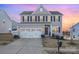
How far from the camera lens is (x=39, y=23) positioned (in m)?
7.56

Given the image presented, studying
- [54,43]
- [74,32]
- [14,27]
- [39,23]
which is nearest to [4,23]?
[14,27]

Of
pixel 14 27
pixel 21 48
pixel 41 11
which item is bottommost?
pixel 21 48

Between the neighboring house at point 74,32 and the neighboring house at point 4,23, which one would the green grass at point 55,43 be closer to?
the neighboring house at point 74,32

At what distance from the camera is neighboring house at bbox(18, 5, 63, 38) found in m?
7.53

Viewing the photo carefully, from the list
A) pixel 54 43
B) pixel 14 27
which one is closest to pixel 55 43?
pixel 54 43

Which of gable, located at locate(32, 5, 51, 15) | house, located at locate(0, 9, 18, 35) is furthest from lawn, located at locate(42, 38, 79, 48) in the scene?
house, located at locate(0, 9, 18, 35)

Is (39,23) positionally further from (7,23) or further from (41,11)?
(7,23)

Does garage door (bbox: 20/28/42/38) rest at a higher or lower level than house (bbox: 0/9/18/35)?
lower

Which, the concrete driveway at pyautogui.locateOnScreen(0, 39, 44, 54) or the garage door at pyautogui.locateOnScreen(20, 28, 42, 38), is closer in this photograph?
the concrete driveway at pyautogui.locateOnScreen(0, 39, 44, 54)

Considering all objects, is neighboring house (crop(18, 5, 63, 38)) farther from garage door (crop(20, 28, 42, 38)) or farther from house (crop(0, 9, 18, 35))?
house (crop(0, 9, 18, 35))

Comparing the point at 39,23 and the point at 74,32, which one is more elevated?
the point at 39,23
